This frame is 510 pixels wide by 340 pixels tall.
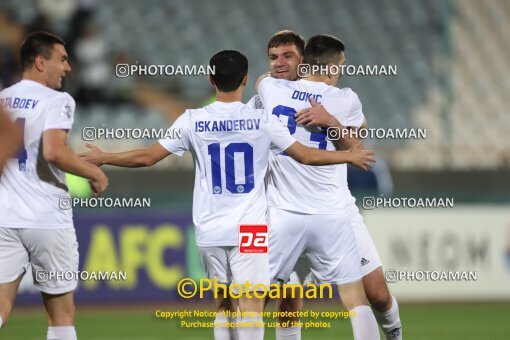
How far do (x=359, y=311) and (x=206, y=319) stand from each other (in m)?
4.30

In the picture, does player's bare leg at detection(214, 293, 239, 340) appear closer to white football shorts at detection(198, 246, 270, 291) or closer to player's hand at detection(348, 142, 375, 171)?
white football shorts at detection(198, 246, 270, 291)

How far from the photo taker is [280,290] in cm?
677

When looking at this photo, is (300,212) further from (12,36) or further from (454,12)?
(454,12)

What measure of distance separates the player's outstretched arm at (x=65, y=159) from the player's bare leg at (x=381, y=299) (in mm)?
1997

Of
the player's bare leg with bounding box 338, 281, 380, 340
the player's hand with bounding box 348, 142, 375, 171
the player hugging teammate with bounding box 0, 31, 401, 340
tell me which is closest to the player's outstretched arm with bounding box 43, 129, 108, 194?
the player hugging teammate with bounding box 0, 31, 401, 340

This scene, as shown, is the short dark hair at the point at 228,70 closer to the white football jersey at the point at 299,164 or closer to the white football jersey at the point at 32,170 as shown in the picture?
the white football jersey at the point at 299,164

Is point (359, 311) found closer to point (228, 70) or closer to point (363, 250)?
point (363, 250)

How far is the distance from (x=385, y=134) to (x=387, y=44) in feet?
9.01

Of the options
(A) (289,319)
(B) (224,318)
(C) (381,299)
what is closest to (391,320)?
(C) (381,299)

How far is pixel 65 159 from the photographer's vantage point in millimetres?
5703

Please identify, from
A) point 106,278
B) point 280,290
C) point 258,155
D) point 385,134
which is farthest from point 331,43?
point 385,134

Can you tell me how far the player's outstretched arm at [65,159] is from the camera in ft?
18.7

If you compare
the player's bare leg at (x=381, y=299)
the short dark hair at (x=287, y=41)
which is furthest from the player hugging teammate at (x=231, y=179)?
the short dark hair at (x=287, y=41)

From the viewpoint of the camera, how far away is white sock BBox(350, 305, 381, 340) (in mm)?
6387
